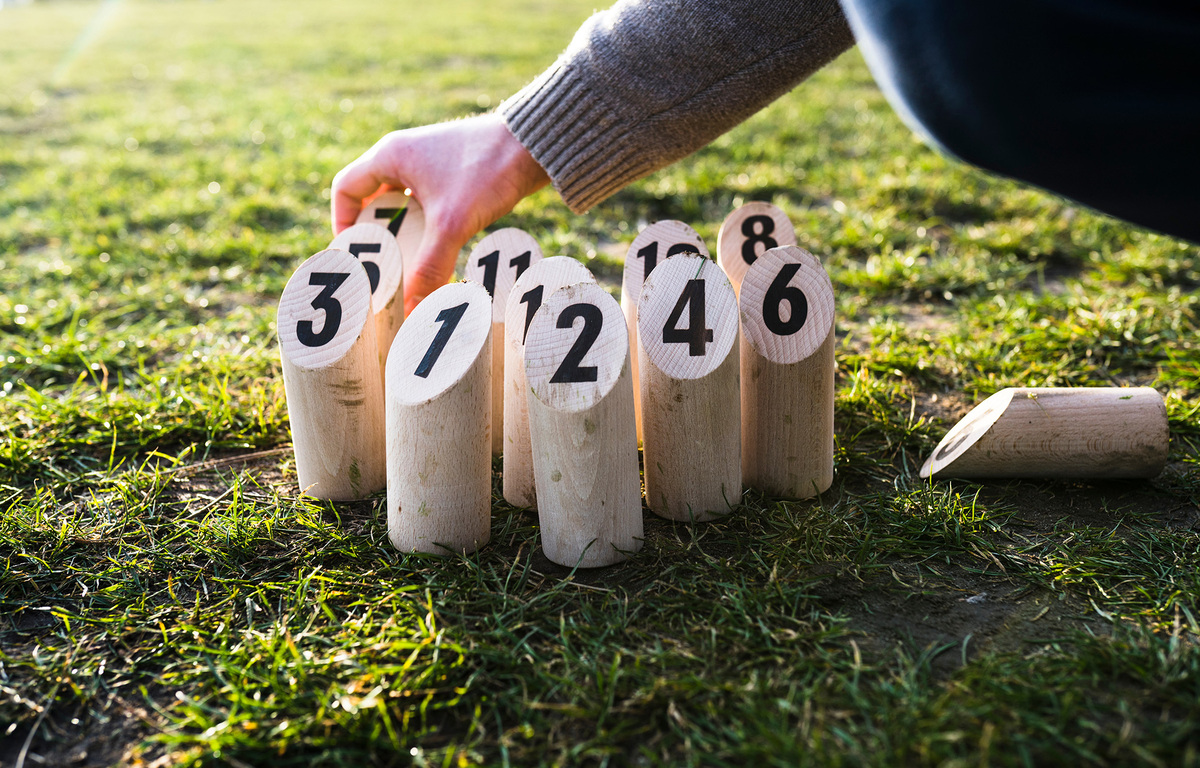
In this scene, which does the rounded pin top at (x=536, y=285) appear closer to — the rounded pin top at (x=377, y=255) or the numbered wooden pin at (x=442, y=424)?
the numbered wooden pin at (x=442, y=424)

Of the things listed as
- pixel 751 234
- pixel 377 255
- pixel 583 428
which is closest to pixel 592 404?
pixel 583 428

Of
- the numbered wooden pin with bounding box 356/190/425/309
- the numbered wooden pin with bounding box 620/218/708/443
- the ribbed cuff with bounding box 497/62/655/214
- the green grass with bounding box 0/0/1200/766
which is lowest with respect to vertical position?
the green grass with bounding box 0/0/1200/766

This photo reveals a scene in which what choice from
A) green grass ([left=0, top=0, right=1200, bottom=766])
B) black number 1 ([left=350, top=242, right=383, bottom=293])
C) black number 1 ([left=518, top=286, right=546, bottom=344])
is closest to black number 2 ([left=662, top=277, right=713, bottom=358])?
black number 1 ([left=518, top=286, right=546, bottom=344])

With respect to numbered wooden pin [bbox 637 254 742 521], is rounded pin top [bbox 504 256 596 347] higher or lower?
higher

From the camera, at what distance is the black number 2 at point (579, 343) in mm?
1666

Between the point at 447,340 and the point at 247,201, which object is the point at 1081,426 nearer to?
the point at 447,340

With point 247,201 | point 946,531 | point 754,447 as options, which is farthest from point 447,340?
point 247,201

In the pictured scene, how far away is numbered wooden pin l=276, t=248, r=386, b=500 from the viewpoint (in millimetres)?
1868

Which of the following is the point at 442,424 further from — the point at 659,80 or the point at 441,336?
the point at 659,80

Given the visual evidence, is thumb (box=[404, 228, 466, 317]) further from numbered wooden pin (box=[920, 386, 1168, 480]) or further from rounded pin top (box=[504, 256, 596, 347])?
numbered wooden pin (box=[920, 386, 1168, 480])

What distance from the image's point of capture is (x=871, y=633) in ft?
5.17

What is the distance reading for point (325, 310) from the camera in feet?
6.28

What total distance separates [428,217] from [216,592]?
1.03 m

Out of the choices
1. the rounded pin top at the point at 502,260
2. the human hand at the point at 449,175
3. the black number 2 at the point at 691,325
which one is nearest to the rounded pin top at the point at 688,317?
the black number 2 at the point at 691,325
